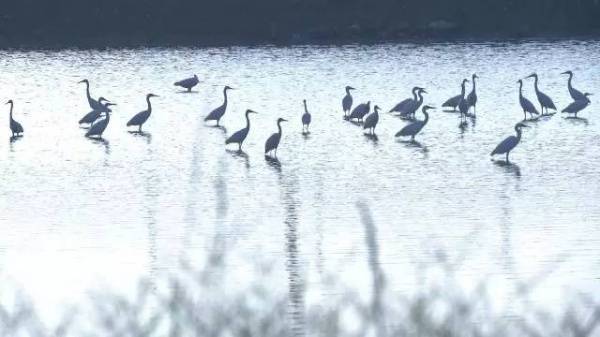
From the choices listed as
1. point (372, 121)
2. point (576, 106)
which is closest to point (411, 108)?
point (372, 121)

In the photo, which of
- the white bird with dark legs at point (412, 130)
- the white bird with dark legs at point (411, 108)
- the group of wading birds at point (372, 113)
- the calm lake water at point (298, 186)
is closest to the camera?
the calm lake water at point (298, 186)

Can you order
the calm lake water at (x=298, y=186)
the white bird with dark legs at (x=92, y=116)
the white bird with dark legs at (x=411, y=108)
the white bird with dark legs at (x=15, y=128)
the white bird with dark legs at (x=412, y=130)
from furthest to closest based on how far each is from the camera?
the white bird with dark legs at (x=92, y=116)
the white bird with dark legs at (x=411, y=108)
the white bird with dark legs at (x=15, y=128)
the white bird with dark legs at (x=412, y=130)
the calm lake water at (x=298, y=186)

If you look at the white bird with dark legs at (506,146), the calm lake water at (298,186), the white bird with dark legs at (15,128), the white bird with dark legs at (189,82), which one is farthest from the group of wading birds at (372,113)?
the white bird with dark legs at (189,82)

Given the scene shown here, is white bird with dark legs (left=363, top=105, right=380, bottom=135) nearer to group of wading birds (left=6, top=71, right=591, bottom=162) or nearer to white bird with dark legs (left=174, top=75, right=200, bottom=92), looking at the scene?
group of wading birds (left=6, top=71, right=591, bottom=162)

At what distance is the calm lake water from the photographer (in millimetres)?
10594

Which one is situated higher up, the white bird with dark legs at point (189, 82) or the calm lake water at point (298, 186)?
the white bird with dark legs at point (189, 82)

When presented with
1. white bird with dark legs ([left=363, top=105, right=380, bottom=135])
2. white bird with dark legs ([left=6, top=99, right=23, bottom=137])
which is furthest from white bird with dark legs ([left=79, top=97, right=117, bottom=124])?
white bird with dark legs ([left=363, top=105, right=380, bottom=135])

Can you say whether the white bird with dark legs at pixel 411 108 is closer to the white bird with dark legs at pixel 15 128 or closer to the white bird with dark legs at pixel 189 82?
the white bird with dark legs at pixel 15 128

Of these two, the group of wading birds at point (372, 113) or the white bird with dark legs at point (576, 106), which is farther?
the white bird with dark legs at point (576, 106)

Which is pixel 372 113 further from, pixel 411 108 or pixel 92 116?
pixel 92 116

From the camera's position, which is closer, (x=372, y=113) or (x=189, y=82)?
(x=372, y=113)

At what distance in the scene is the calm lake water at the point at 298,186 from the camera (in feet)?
34.8

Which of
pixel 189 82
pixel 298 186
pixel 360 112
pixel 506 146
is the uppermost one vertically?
pixel 189 82

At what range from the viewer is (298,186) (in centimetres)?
1515
